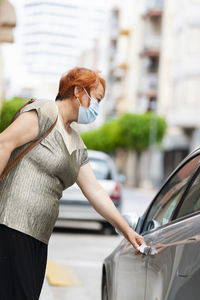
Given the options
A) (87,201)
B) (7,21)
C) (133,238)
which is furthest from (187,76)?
(133,238)

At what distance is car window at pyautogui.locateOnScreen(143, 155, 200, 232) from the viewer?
13.6ft

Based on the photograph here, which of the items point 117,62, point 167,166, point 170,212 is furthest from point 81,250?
point 117,62

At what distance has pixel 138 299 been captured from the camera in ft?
12.9

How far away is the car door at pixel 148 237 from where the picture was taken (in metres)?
3.98

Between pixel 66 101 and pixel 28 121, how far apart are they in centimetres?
32

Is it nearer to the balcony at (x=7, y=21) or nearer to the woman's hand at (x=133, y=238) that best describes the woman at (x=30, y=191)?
the woman's hand at (x=133, y=238)

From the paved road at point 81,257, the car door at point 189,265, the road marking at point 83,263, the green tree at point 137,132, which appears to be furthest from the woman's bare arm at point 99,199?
the green tree at point 137,132

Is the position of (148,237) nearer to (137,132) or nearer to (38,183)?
(38,183)

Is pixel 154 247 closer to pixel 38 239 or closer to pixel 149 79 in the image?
pixel 38 239

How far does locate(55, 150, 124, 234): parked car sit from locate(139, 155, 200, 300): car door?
32.8 ft

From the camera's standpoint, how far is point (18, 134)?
11.7 feet

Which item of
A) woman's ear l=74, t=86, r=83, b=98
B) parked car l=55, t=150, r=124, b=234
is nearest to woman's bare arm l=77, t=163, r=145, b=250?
woman's ear l=74, t=86, r=83, b=98

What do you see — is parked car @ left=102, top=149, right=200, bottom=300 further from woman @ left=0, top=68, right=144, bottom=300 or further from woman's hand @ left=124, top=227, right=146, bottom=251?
woman @ left=0, top=68, right=144, bottom=300

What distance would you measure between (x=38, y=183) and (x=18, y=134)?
0.85 feet
